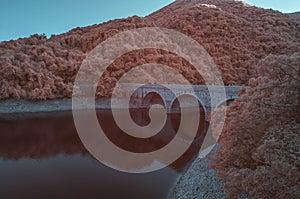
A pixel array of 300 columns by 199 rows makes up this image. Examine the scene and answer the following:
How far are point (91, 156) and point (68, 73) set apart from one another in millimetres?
16324

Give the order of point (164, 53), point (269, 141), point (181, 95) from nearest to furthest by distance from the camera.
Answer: point (269, 141) → point (181, 95) → point (164, 53)

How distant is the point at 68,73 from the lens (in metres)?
26.2

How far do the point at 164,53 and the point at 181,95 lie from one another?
1300 cm

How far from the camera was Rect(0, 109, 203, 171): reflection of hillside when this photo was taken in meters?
12.6

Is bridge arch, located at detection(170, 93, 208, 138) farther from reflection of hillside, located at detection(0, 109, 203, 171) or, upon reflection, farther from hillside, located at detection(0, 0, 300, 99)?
hillside, located at detection(0, 0, 300, 99)

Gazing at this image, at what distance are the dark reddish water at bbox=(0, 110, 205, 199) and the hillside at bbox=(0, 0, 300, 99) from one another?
720 cm

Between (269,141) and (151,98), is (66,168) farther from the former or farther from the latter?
(151,98)

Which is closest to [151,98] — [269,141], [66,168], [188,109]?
[188,109]

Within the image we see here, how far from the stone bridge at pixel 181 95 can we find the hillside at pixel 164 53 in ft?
12.3

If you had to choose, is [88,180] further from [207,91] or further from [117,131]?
[207,91]

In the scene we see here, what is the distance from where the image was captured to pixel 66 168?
35.4ft

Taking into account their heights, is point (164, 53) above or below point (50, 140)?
above

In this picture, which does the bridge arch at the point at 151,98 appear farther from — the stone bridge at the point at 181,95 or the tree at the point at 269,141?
the tree at the point at 269,141

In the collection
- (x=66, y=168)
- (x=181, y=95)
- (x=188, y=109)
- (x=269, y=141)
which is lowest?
(x=66, y=168)
